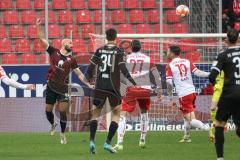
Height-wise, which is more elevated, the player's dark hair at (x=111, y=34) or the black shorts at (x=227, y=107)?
the player's dark hair at (x=111, y=34)

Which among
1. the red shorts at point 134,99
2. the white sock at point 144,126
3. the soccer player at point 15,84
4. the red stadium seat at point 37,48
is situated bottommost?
the white sock at point 144,126

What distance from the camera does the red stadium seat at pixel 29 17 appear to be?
2562 cm

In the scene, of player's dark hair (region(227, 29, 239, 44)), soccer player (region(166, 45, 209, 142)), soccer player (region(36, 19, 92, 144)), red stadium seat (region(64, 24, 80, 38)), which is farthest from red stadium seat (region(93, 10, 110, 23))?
player's dark hair (region(227, 29, 239, 44))

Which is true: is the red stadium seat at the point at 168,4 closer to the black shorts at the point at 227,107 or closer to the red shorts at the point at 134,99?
the red shorts at the point at 134,99

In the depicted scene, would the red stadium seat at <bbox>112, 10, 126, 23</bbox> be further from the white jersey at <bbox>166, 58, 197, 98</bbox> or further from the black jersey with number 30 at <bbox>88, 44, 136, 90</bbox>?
the black jersey with number 30 at <bbox>88, 44, 136, 90</bbox>

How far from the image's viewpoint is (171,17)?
2566cm

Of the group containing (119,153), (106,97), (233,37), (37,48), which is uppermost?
(233,37)

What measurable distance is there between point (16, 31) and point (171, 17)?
4.94 meters

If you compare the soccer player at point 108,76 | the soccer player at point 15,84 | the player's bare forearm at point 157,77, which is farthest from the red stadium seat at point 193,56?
the soccer player at point 15,84

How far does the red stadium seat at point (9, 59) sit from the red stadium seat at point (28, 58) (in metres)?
0.23

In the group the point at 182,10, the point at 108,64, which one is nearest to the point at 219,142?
the point at 108,64

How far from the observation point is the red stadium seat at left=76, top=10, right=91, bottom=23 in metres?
25.9

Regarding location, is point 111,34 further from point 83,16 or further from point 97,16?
point 83,16

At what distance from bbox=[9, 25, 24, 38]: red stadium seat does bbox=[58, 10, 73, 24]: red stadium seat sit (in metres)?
1.30
